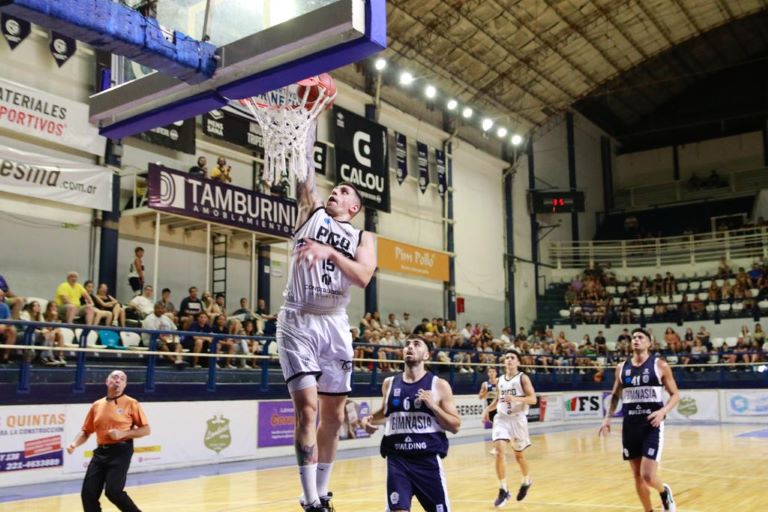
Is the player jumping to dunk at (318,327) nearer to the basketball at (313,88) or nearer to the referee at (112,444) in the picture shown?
the basketball at (313,88)

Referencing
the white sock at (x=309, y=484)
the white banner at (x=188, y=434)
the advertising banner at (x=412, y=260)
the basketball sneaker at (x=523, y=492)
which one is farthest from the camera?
the advertising banner at (x=412, y=260)

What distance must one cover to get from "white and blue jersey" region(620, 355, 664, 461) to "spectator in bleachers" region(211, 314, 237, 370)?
27.1 ft

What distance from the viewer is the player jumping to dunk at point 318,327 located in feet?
15.3

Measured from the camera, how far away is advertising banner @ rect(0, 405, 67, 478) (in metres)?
10.7

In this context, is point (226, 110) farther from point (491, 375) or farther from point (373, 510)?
point (373, 510)

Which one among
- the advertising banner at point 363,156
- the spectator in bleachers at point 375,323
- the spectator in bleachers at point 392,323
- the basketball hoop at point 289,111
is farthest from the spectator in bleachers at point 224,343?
the basketball hoop at point 289,111

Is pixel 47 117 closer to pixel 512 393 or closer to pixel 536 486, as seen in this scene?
pixel 512 393

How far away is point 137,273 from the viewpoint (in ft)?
52.9

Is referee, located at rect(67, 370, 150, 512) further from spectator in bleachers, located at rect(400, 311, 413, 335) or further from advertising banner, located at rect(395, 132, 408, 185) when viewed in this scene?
advertising banner, located at rect(395, 132, 408, 185)

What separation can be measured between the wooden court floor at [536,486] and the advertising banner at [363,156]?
9.02m

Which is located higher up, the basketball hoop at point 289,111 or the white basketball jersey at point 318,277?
the basketball hoop at point 289,111

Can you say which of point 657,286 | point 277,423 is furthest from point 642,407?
point 657,286

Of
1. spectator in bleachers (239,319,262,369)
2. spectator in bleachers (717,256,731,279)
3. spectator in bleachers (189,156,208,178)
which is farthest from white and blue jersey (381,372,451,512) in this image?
spectator in bleachers (717,256,731,279)

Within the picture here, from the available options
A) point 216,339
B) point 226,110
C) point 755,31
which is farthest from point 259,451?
point 755,31
